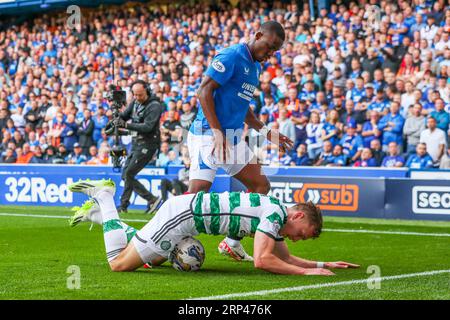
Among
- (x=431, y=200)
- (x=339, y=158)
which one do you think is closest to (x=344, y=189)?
(x=431, y=200)

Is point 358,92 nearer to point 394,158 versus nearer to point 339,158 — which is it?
point 339,158

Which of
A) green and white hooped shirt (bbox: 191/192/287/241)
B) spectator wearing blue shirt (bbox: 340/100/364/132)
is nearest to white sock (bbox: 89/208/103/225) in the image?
green and white hooped shirt (bbox: 191/192/287/241)

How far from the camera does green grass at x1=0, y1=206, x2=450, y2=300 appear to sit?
22.2ft

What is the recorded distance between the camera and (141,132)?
16.4m

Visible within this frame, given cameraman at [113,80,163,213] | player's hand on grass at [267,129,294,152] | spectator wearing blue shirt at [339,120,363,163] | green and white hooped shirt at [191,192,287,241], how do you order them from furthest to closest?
spectator wearing blue shirt at [339,120,363,163] → cameraman at [113,80,163,213] → player's hand on grass at [267,129,294,152] → green and white hooped shirt at [191,192,287,241]

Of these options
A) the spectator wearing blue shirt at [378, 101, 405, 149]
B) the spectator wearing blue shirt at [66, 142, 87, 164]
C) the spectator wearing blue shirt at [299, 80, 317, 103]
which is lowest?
the spectator wearing blue shirt at [66, 142, 87, 164]

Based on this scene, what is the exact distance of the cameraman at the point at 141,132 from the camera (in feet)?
53.2

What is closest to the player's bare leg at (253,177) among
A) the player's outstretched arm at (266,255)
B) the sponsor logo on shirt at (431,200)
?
the player's outstretched arm at (266,255)

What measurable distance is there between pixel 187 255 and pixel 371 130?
11.3m

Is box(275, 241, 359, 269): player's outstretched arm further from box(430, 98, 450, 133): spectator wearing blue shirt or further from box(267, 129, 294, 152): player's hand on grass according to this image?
box(430, 98, 450, 133): spectator wearing blue shirt

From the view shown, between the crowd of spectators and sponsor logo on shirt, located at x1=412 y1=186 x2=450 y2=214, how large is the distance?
1.65m

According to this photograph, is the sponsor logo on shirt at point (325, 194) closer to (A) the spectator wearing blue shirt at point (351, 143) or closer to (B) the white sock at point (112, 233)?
(A) the spectator wearing blue shirt at point (351, 143)

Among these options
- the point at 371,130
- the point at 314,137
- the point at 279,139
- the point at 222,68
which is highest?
the point at 222,68
